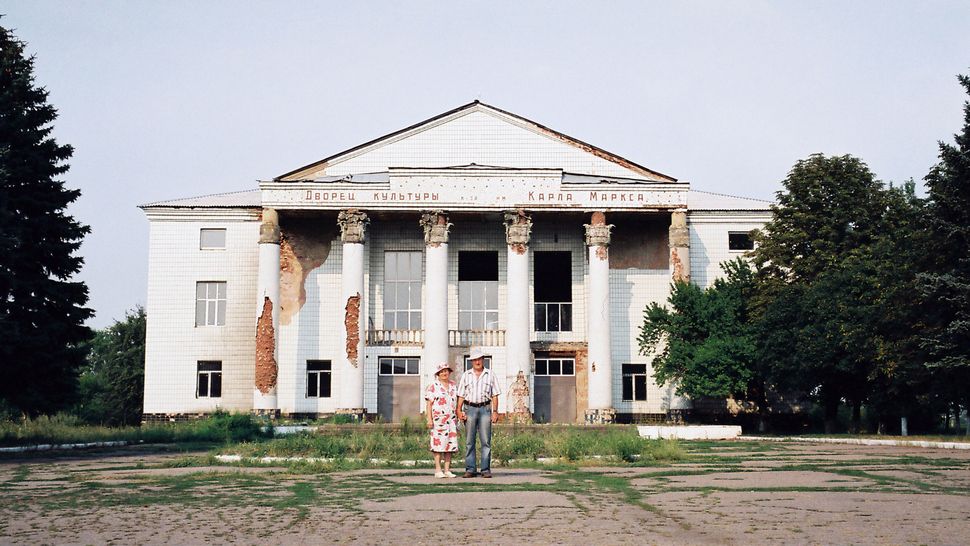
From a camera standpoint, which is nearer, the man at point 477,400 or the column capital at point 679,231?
the man at point 477,400

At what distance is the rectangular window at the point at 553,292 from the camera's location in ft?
142

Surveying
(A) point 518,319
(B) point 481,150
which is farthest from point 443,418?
(B) point 481,150

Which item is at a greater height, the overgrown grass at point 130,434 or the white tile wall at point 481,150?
the white tile wall at point 481,150

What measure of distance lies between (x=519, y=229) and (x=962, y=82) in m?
18.4

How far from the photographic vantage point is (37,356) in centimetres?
2572

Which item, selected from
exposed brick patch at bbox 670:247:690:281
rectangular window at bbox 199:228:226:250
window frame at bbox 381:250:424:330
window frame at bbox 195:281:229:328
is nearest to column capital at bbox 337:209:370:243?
window frame at bbox 381:250:424:330

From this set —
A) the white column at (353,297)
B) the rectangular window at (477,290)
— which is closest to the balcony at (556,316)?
the rectangular window at (477,290)

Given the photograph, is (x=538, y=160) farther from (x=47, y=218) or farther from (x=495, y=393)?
(x=495, y=393)

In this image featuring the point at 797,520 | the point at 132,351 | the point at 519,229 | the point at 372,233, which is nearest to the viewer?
the point at 797,520

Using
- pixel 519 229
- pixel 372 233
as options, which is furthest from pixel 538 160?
pixel 372 233

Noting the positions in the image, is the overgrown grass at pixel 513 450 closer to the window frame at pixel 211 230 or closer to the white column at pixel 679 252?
the white column at pixel 679 252

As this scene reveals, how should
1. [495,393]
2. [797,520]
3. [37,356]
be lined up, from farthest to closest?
[37,356], [495,393], [797,520]

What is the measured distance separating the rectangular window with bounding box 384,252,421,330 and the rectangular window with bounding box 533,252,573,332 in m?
5.13

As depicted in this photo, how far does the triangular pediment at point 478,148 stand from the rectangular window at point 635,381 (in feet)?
26.9
